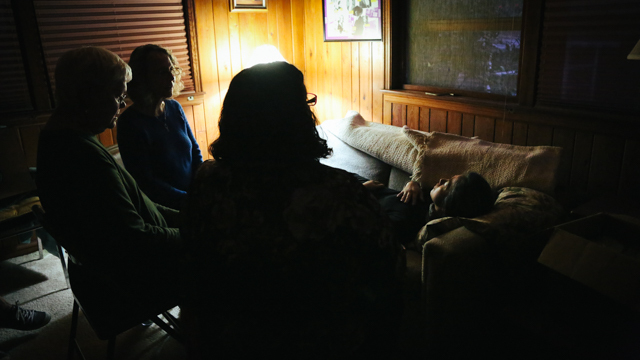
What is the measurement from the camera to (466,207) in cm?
184

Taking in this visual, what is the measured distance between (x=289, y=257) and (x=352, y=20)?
2.70 m

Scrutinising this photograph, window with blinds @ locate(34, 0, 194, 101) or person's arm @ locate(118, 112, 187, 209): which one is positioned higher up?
window with blinds @ locate(34, 0, 194, 101)

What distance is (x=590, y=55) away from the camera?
2.03 metres

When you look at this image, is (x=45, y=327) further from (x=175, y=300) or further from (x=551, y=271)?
(x=551, y=271)

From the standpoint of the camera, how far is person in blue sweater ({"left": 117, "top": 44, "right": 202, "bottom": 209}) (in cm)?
184

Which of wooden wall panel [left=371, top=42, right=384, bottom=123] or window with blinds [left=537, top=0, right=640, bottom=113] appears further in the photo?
wooden wall panel [left=371, top=42, right=384, bottom=123]

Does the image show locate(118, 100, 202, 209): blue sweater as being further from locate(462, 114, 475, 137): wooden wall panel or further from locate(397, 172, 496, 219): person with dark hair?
locate(462, 114, 475, 137): wooden wall panel

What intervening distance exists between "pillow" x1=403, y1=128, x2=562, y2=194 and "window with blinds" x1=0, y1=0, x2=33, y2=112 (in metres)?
2.46

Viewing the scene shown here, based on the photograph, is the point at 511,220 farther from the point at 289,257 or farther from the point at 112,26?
the point at 112,26

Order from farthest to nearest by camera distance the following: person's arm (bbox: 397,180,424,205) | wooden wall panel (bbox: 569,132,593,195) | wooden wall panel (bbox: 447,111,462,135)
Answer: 1. wooden wall panel (bbox: 447,111,462,135)
2. person's arm (bbox: 397,180,424,205)
3. wooden wall panel (bbox: 569,132,593,195)

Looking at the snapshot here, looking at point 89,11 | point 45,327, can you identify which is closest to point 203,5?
point 89,11

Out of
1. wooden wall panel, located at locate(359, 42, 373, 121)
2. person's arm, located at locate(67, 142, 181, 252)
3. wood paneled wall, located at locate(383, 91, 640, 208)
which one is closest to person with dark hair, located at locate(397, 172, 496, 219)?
wood paneled wall, located at locate(383, 91, 640, 208)

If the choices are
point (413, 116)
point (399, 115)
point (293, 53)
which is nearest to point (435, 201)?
point (413, 116)

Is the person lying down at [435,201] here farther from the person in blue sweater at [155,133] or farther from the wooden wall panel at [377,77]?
the wooden wall panel at [377,77]
